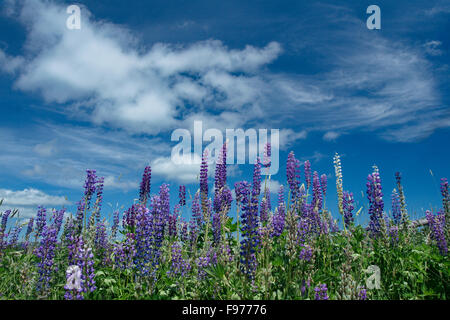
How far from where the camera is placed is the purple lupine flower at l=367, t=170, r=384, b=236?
7.32 meters

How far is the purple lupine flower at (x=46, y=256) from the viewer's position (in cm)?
518

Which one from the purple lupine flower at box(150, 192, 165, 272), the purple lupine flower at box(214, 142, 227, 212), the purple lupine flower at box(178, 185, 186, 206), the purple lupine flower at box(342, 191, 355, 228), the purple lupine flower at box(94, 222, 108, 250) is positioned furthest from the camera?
the purple lupine flower at box(178, 185, 186, 206)

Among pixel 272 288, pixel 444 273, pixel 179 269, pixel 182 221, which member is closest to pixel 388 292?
pixel 444 273

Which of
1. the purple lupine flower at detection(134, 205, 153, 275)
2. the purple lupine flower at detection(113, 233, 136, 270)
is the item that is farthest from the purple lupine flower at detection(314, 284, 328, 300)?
the purple lupine flower at detection(113, 233, 136, 270)

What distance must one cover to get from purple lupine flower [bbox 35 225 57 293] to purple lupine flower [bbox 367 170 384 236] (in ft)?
22.1

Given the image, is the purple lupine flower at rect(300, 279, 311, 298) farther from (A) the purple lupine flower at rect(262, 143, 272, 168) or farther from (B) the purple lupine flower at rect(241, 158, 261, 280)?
(A) the purple lupine flower at rect(262, 143, 272, 168)

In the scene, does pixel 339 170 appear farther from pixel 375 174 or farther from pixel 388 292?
pixel 388 292

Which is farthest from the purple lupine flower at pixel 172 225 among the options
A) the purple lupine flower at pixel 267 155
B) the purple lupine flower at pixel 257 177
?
the purple lupine flower at pixel 267 155

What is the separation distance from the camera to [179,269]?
218 inches

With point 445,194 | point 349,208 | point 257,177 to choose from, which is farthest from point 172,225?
point 445,194

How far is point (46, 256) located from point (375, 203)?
275 inches

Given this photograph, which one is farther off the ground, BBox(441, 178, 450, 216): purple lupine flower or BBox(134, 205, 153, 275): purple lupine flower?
BBox(441, 178, 450, 216): purple lupine flower

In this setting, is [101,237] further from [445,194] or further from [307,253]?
[445,194]
